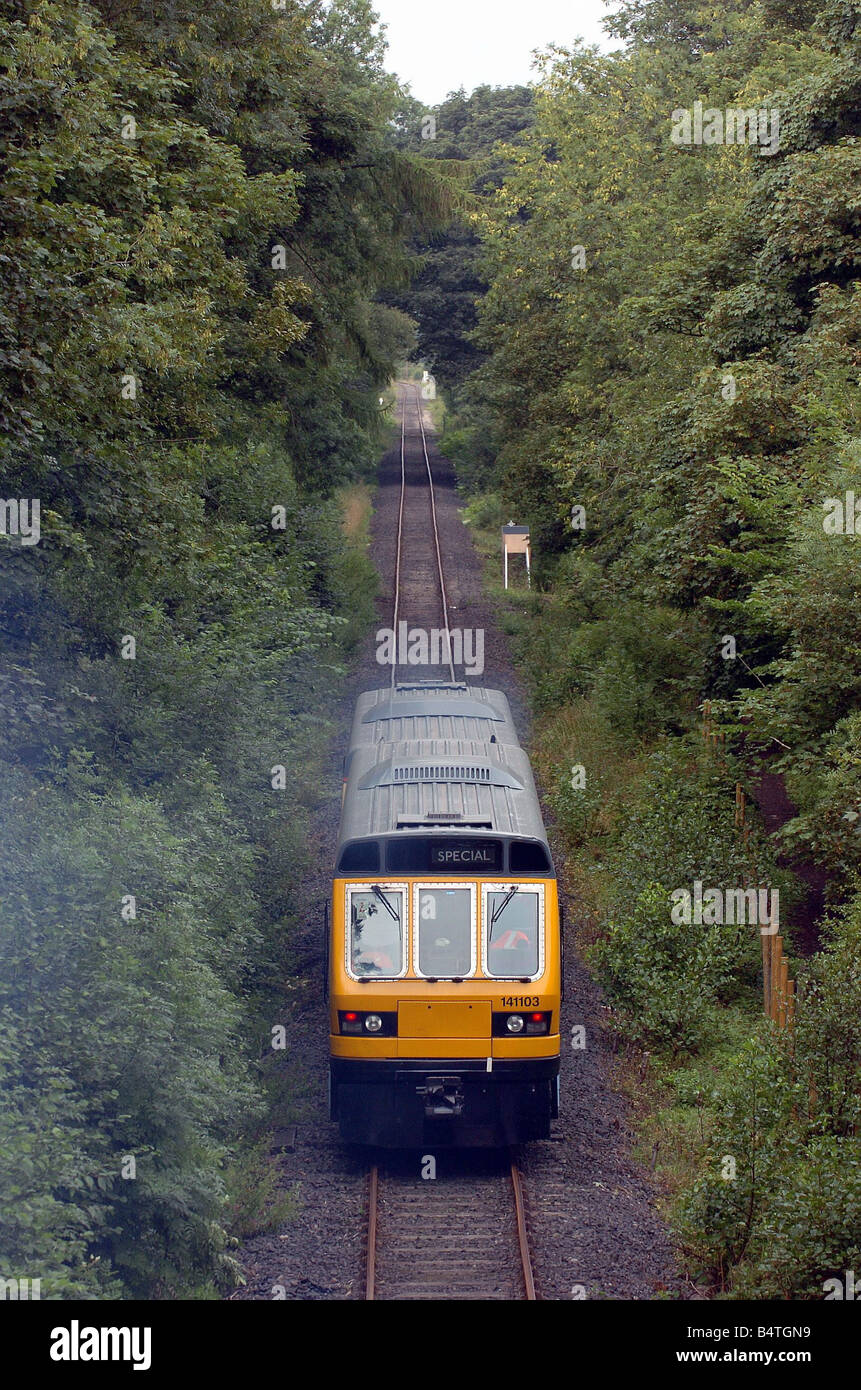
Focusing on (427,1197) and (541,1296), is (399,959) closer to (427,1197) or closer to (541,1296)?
(427,1197)

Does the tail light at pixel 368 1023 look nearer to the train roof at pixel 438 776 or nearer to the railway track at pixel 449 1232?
the railway track at pixel 449 1232

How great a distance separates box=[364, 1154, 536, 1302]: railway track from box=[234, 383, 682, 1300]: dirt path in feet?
0.40

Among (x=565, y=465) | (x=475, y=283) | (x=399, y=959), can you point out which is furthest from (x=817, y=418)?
(x=475, y=283)

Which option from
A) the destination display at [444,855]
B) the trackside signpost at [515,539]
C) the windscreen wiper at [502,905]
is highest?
the trackside signpost at [515,539]

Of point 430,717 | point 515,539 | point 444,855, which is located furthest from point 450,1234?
point 515,539

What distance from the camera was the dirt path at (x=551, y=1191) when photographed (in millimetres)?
8320

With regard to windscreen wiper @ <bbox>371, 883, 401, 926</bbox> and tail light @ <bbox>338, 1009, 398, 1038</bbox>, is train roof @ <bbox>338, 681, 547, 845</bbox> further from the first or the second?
tail light @ <bbox>338, 1009, 398, 1038</bbox>

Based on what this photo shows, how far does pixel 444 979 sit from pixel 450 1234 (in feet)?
5.97

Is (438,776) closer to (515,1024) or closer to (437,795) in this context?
(437,795)

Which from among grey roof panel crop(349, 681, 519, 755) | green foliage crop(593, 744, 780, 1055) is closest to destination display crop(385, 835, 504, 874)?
grey roof panel crop(349, 681, 519, 755)

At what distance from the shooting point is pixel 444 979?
32.3ft

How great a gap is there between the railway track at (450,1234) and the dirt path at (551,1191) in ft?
0.40

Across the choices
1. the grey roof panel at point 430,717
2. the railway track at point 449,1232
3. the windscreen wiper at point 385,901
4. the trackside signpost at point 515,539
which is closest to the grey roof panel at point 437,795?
the windscreen wiper at point 385,901

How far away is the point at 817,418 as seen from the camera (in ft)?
45.2
